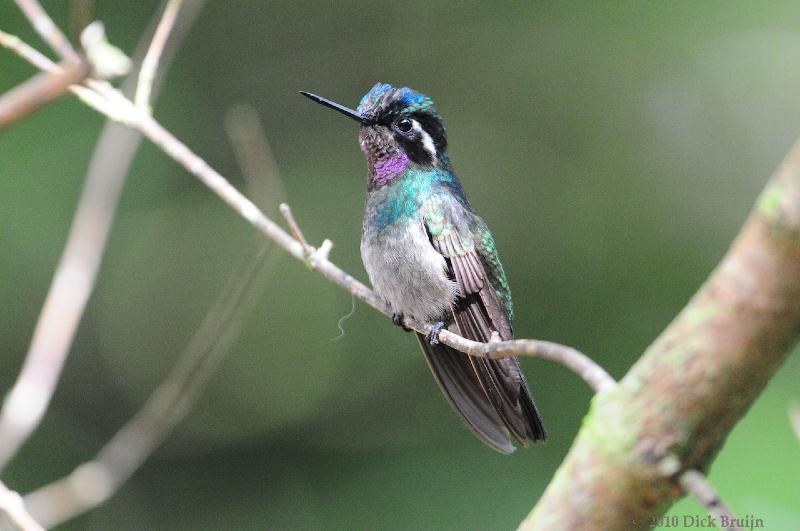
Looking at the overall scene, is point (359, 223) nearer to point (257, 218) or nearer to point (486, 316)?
point (486, 316)

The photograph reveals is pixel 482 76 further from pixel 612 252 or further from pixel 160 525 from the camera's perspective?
pixel 160 525

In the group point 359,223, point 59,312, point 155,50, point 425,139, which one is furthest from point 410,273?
point 359,223

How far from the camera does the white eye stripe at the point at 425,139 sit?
3557 millimetres

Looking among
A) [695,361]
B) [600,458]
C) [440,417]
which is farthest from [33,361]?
[440,417]

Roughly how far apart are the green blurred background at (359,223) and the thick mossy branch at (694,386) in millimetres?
3499

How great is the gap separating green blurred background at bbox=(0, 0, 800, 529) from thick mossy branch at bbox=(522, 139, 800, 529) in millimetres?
3499

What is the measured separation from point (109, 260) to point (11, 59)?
51.9 inches

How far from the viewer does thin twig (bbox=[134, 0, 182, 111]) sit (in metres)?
2.47

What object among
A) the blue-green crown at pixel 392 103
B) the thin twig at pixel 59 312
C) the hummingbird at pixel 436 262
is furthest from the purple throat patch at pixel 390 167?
the thin twig at pixel 59 312

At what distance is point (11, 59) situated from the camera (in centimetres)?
533

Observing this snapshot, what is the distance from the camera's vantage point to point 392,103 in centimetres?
352

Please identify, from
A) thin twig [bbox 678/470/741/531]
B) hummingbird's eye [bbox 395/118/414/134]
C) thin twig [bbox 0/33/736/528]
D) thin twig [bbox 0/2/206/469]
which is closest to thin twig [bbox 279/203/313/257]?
thin twig [bbox 0/33/736/528]

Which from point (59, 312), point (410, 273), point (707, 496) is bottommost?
point (707, 496)

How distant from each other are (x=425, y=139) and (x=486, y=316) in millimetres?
731
